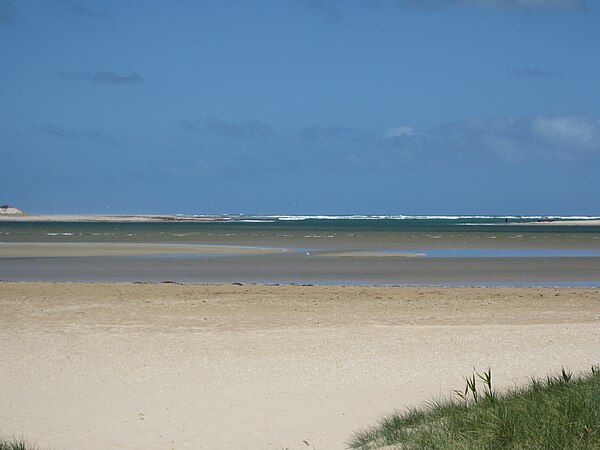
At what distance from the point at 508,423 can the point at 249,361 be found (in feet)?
17.4

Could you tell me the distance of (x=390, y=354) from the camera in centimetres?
1184

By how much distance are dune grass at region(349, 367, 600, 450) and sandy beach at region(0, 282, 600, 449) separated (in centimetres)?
83

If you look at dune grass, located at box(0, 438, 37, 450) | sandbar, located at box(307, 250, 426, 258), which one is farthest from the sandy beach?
sandbar, located at box(307, 250, 426, 258)

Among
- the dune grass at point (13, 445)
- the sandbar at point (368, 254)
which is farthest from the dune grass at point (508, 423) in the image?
the sandbar at point (368, 254)

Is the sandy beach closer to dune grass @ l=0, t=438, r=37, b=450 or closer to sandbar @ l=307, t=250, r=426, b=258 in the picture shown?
dune grass @ l=0, t=438, r=37, b=450

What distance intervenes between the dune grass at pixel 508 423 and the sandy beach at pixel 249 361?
32.9 inches

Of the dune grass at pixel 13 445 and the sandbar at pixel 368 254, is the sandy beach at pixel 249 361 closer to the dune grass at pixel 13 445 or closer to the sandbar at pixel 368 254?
the dune grass at pixel 13 445

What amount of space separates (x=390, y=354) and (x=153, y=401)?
12.2 feet

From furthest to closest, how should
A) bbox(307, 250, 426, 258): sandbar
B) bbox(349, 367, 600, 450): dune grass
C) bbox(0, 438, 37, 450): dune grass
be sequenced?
bbox(307, 250, 426, 258): sandbar < bbox(0, 438, 37, 450): dune grass < bbox(349, 367, 600, 450): dune grass

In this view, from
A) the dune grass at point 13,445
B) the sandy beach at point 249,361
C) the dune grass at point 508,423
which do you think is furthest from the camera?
the sandy beach at point 249,361

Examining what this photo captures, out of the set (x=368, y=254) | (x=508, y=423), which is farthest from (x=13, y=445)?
(x=368, y=254)

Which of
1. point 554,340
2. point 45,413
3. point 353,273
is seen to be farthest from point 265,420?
point 353,273

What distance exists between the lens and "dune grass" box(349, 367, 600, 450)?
21.0 ft

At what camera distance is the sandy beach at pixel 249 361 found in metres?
8.60
